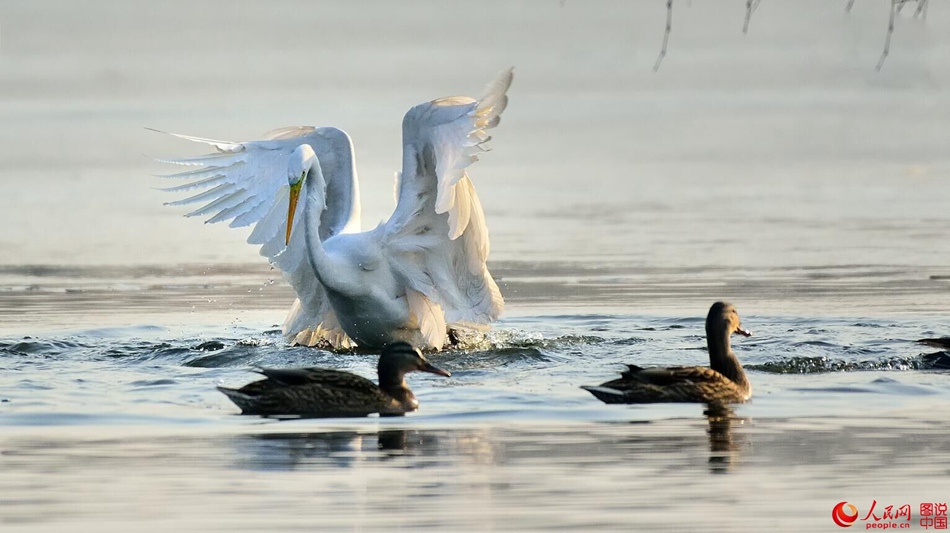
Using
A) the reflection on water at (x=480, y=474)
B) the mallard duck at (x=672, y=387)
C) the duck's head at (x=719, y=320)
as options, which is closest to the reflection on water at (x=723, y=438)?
the reflection on water at (x=480, y=474)

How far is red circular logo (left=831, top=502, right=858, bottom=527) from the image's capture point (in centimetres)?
674

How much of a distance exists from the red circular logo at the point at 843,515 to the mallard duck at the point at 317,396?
134 inches

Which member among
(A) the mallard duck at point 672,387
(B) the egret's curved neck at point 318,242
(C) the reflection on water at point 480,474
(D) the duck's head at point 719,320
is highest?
(B) the egret's curved neck at point 318,242

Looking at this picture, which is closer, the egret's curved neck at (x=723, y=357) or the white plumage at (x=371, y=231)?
the egret's curved neck at (x=723, y=357)

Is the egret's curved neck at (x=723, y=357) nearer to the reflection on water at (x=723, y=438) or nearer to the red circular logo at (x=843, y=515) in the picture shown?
the reflection on water at (x=723, y=438)

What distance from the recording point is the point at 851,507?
6.96m

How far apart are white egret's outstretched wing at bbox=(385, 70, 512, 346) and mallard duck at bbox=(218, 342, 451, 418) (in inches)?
90.8

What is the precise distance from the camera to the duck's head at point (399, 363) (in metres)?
10.2

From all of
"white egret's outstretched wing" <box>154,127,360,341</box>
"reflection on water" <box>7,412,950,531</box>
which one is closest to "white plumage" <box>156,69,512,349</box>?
"white egret's outstretched wing" <box>154,127,360,341</box>

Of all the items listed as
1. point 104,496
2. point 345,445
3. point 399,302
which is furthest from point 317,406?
point 399,302

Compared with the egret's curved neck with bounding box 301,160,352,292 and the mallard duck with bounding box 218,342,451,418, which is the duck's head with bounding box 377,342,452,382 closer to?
the mallard duck with bounding box 218,342,451,418

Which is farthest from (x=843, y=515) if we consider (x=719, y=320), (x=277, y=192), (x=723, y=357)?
(x=277, y=192)

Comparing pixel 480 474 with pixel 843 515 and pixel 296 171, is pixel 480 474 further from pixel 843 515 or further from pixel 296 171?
pixel 296 171

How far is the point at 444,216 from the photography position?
1292 cm
